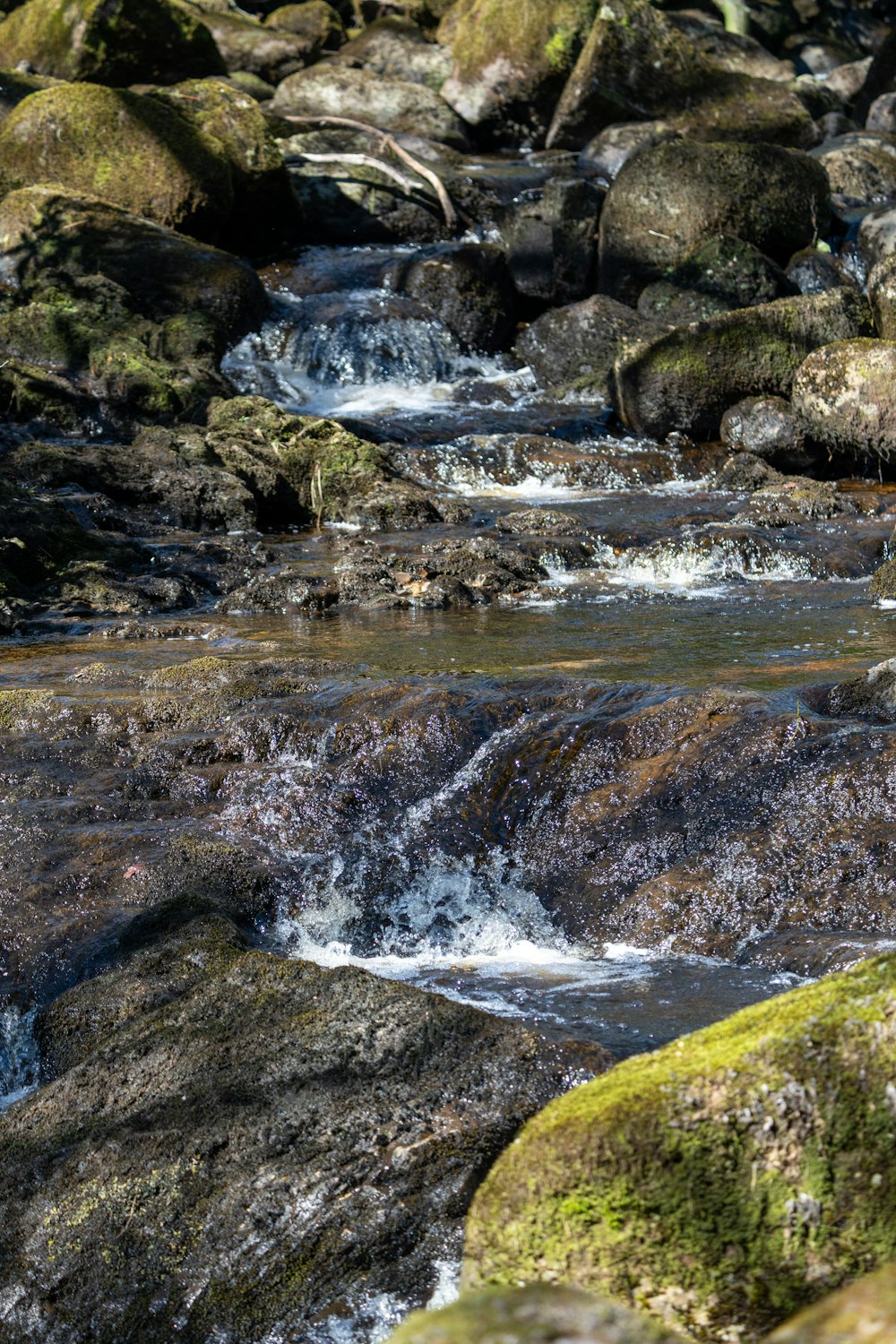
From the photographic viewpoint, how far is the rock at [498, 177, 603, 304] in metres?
19.1

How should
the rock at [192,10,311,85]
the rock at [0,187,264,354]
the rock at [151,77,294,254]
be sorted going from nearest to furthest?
the rock at [0,187,264,354] < the rock at [151,77,294,254] < the rock at [192,10,311,85]

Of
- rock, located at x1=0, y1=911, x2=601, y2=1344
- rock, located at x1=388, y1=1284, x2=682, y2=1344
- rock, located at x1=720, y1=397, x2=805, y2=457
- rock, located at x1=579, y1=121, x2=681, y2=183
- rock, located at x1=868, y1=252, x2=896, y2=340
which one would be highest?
rock, located at x1=579, y1=121, x2=681, y2=183

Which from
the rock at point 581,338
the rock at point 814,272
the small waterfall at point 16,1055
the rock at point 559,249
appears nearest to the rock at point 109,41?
the rock at point 559,249

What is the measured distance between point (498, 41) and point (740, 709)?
2355 cm

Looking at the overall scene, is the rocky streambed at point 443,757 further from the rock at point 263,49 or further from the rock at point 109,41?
the rock at point 263,49

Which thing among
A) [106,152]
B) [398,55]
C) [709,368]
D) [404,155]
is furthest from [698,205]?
[398,55]

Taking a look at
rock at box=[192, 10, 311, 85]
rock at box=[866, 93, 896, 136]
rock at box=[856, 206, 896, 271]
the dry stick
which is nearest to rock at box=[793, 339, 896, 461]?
rock at box=[856, 206, 896, 271]

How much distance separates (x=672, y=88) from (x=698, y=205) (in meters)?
6.51

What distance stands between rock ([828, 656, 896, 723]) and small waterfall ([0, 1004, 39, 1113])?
3.41 metres

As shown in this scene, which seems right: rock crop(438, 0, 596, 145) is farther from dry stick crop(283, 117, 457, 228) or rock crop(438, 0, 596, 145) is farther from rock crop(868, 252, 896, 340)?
rock crop(868, 252, 896, 340)

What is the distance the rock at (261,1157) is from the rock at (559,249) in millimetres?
16678

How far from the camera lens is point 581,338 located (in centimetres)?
1741

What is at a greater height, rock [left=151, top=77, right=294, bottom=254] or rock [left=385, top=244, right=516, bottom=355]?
rock [left=151, top=77, right=294, bottom=254]

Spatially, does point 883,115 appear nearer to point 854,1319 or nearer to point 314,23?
point 314,23
